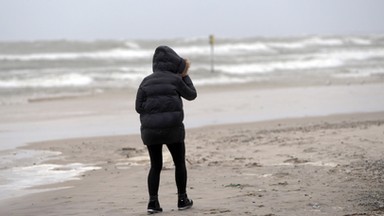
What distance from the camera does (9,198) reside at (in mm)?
7875

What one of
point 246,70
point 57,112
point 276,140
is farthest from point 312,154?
point 246,70

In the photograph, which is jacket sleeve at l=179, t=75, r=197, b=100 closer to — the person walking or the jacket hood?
the person walking

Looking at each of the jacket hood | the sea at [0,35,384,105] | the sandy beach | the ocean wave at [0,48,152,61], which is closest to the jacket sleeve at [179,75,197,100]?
the jacket hood

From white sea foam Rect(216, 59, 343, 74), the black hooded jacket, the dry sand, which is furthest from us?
white sea foam Rect(216, 59, 343, 74)

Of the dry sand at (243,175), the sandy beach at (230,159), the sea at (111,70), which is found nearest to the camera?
the dry sand at (243,175)

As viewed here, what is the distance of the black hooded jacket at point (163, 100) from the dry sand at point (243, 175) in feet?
2.62

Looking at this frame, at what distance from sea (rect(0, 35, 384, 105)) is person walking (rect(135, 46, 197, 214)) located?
585 inches

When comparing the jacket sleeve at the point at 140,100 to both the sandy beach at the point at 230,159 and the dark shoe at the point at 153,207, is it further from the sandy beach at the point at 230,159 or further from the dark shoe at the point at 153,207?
the sandy beach at the point at 230,159

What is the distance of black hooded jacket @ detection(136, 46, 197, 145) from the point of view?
630 cm

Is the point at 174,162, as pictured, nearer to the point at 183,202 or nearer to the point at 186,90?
the point at 183,202

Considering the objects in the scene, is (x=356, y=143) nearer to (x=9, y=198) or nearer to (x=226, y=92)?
(x=9, y=198)

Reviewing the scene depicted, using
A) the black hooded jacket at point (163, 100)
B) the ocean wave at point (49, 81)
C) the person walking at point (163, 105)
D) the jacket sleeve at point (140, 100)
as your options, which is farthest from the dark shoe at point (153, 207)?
the ocean wave at point (49, 81)

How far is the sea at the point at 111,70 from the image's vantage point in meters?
9.99

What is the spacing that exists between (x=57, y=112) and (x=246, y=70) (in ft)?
56.2
